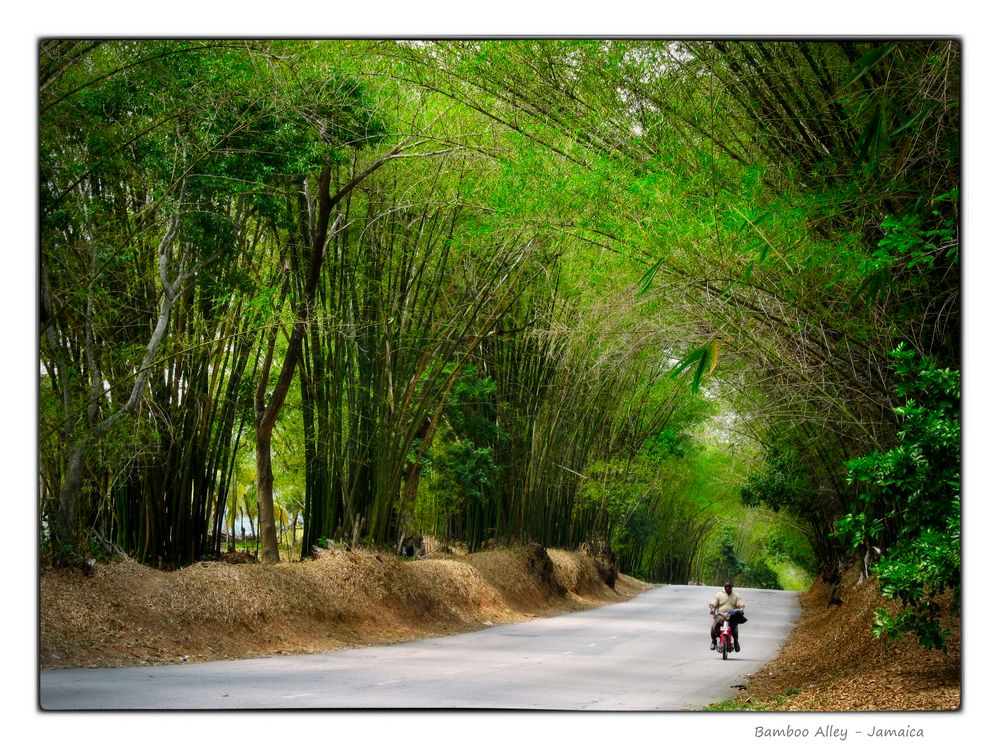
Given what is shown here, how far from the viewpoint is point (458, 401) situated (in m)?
9.37

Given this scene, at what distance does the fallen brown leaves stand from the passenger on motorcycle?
12.3 inches

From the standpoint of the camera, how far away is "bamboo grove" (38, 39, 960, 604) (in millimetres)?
4641

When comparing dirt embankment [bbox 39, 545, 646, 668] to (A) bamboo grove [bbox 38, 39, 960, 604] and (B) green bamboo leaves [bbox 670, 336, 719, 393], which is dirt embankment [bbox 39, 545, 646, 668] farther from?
(B) green bamboo leaves [bbox 670, 336, 719, 393]

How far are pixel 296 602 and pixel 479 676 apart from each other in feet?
7.98

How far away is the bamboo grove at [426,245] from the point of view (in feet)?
15.2

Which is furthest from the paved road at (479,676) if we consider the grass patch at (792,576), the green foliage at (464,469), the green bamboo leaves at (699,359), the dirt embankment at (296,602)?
the grass patch at (792,576)

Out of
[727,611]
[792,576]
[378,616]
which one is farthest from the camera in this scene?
[792,576]

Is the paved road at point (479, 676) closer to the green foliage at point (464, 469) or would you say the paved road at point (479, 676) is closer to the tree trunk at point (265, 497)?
the tree trunk at point (265, 497)

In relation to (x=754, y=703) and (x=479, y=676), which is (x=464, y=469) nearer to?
(x=479, y=676)

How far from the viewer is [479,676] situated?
5.33 meters

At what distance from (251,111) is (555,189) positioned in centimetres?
171

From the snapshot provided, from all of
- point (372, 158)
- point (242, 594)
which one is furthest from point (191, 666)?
point (372, 158)

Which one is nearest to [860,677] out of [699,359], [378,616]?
[699,359]

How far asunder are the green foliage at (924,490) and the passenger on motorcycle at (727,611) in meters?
1.96
